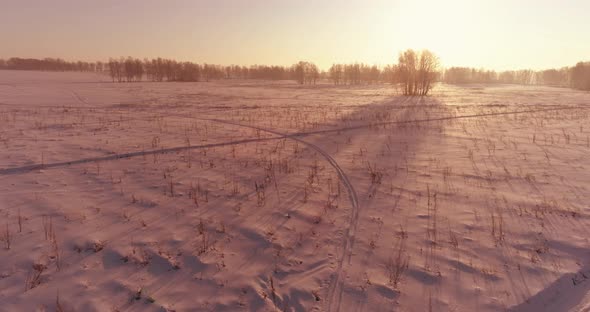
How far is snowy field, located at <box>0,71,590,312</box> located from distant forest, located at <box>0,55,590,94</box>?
48902 millimetres

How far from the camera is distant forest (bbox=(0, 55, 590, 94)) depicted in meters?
92.7

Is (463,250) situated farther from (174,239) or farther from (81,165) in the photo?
(81,165)

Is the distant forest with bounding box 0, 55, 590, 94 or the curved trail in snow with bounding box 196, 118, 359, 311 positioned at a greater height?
the distant forest with bounding box 0, 55, 590, 94

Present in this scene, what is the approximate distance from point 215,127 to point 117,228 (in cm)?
1142

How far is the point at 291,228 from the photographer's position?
19.2ft

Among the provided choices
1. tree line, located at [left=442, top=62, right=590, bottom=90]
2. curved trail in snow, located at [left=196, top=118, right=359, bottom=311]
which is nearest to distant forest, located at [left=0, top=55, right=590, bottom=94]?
tree line, located at [left=442, top=62, right=590, bottom=90]

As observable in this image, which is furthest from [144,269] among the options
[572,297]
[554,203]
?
[554,203]

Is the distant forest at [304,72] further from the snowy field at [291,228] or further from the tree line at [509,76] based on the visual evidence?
the snowy field at [291,228]

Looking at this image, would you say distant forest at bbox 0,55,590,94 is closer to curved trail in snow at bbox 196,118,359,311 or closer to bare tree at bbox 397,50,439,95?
bare tree at bbox 397,50,439,95

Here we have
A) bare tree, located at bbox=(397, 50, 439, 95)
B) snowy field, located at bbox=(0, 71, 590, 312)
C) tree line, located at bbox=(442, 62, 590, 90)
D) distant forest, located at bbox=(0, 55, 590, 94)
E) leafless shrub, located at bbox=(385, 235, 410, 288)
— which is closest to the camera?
snowy field, located at bbox=(0, 71, 590, 312)

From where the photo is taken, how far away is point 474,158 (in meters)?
10.6

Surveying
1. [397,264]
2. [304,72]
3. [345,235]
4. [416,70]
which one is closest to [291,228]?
[345,235]

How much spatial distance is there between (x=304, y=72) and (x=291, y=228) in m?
114

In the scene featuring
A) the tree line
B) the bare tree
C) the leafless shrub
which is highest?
the tree line
